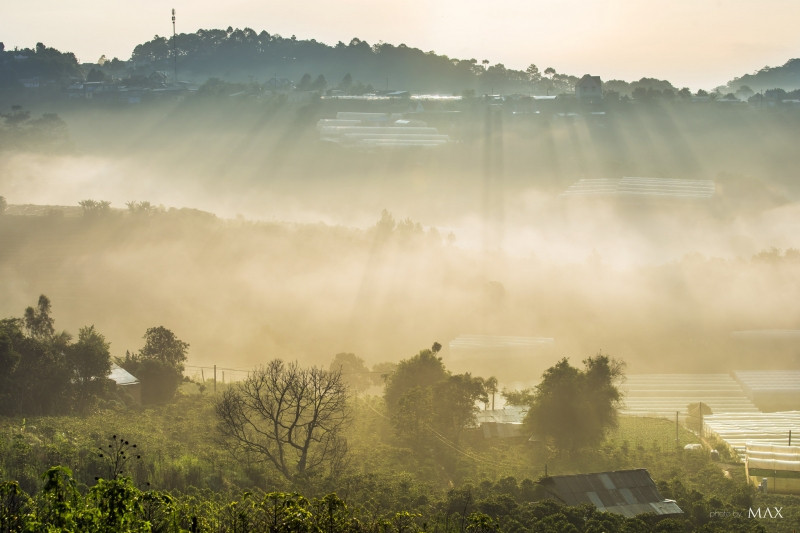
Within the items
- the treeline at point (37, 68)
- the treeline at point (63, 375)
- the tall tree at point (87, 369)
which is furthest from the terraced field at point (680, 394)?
the treeline at point (37, 68)

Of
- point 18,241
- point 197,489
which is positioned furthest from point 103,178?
point 197,489

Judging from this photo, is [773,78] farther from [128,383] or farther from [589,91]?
[128,383]

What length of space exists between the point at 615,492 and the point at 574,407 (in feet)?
21.0

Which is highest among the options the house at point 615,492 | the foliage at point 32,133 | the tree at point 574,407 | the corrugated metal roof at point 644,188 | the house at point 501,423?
the foliage at point 32,133

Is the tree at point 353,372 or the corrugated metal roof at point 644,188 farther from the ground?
the corrugated metal roof at point 644,188

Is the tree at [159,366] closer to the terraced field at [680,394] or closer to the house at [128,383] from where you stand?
the house at [128,383]

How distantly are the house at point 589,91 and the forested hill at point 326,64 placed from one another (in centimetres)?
2447

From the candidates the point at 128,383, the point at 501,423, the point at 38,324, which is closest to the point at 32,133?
the point at 38,324

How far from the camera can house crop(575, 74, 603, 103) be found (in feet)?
426

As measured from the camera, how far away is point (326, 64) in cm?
16938

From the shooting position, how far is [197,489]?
88.6 ft

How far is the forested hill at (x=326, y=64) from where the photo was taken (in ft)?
516

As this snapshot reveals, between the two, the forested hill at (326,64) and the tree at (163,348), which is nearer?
the tree at (163,348)

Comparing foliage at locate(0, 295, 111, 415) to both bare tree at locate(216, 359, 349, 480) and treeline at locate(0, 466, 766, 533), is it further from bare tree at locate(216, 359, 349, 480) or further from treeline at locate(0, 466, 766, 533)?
treeline at locate(0, 466, 766, 533)
